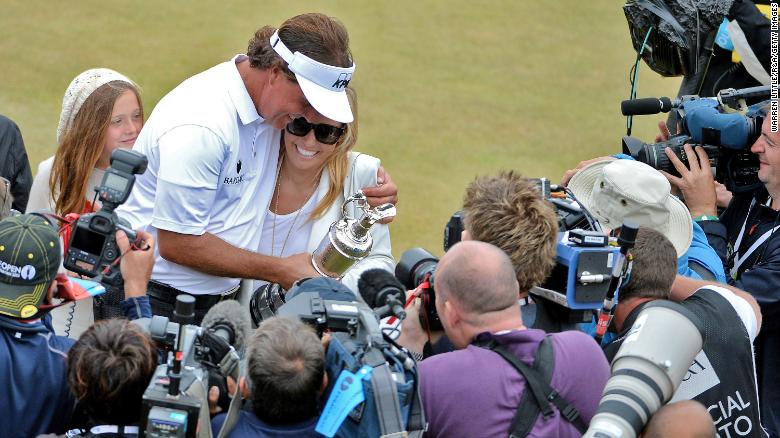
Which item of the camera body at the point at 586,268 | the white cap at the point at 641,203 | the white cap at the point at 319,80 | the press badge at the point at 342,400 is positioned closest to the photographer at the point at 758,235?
the white cap at the point at 641,203

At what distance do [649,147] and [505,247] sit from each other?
181 centimetres

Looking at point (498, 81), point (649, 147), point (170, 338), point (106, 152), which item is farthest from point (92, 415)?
point (498, 81)

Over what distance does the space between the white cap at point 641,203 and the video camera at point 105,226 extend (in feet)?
6.03

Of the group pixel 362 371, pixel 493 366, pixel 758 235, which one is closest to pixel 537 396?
pixel 493 366

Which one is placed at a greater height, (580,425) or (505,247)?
(505,247)

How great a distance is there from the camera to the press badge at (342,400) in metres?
2.68

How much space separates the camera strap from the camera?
289 cm

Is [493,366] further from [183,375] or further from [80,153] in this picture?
[80,153]

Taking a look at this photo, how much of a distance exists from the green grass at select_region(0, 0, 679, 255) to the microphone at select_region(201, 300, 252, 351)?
13.8ft

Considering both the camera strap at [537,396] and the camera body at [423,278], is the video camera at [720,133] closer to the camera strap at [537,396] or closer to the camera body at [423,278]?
the camera body at [423,278]

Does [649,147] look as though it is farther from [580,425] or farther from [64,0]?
[64,0]

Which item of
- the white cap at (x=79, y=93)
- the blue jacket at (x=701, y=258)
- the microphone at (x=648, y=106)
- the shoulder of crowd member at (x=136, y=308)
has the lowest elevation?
the shoulder of crowd member at (x=136, y=308)

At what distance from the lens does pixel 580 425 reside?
2.95m

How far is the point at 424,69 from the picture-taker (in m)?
10.1
